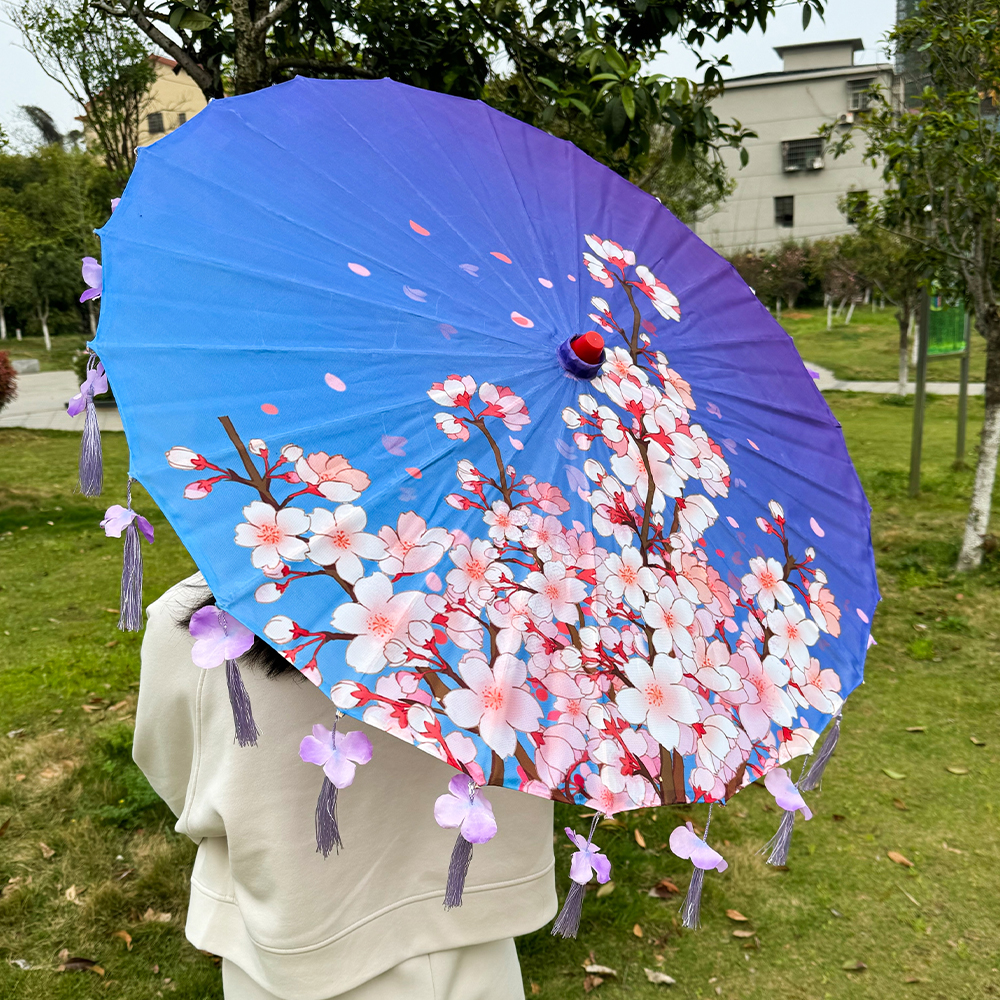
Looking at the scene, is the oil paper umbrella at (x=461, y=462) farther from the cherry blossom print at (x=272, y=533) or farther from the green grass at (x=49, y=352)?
the green grass at (x=49, y=352)

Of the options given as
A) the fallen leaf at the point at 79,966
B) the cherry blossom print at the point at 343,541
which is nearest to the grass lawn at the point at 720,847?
the fallen leaf at the point at 79,966

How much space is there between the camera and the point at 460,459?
1348 mm

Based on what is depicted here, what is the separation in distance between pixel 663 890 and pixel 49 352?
110ft

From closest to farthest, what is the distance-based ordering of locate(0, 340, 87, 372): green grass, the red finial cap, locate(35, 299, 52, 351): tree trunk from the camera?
the red finial cap
locate(0, 340, 87, 372): green grass
locate(35, 299, 52, 351): tree trunk

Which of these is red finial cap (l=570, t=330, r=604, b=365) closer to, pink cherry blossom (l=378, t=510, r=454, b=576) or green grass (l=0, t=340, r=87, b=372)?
pink cherry blossom (l=378, t=510, r=454, b=576)

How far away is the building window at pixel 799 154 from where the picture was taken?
135 feet

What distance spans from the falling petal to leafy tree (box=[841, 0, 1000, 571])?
6.37 m

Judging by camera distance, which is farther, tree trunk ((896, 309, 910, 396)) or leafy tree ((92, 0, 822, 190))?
tree trunk ((896, 309, 910, 396))

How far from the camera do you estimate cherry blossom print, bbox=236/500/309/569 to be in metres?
1.15

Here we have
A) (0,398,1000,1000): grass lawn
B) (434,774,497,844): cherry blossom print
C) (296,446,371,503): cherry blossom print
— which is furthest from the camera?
(0,398,1000,1000): grass lawn

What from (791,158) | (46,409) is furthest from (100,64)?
(791,158)

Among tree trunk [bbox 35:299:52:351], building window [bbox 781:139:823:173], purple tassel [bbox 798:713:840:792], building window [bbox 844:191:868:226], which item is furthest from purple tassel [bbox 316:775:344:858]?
building window [bbox 781:139:823:173]

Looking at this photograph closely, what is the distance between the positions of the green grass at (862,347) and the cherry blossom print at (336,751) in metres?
19.7

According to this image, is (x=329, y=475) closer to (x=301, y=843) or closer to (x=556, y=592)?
(x=556, y=592)
